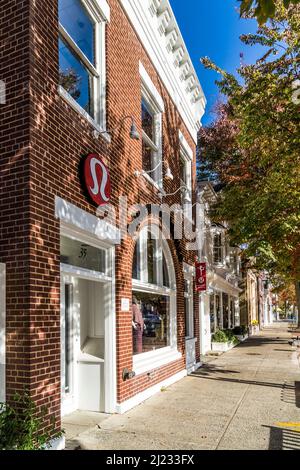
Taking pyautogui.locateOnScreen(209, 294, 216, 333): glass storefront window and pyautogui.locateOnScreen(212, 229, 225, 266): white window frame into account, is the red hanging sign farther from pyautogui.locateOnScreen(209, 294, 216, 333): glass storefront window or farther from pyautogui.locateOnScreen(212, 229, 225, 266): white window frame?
pyautogui.locateOnScreen(212, 229, 225, 266): white window frame

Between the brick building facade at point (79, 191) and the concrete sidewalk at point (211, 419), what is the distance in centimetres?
51

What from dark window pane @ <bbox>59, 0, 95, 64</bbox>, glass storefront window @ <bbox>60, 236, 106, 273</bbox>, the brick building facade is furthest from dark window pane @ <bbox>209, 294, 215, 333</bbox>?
dark window pane @ <bbox>59, 0, 95, 64</bbox>

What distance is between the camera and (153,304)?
33.4 ft

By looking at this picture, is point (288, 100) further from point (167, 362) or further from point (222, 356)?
point (222, 356)

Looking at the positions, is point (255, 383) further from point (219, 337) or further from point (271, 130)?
point (219, 337)

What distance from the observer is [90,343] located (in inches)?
309

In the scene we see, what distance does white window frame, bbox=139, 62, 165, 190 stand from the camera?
10039mm

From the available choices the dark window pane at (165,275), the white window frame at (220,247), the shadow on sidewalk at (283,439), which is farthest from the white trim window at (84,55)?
the white window frame at (220,247)

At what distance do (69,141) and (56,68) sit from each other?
36.6 inches

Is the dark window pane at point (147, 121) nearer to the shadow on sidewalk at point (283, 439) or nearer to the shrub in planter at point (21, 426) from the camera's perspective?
the shadow on sidewalk at point (283, 439)

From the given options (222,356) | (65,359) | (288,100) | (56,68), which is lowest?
(222,356)

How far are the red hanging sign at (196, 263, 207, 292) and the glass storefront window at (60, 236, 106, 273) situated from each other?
22.6 feet

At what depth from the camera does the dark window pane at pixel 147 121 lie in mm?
10243
